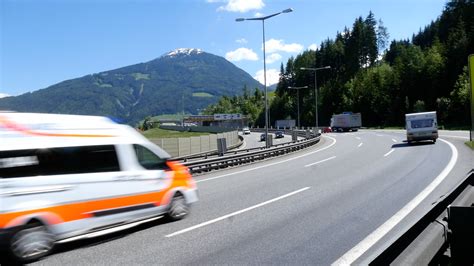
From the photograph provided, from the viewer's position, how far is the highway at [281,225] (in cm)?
671

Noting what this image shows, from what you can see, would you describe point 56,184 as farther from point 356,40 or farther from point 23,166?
point 356,40

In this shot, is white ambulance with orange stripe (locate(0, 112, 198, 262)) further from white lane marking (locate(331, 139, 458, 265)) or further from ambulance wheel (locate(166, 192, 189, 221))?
white lane marking (locate(331, 139, 458, 265))

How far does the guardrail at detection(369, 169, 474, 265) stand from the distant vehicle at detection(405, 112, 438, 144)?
86.9 feet

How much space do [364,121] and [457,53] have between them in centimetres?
2952

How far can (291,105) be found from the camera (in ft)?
487

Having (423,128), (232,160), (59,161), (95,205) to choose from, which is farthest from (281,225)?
(423,128)

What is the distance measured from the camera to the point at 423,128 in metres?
31.0

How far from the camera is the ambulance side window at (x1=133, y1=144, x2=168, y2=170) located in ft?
29.4

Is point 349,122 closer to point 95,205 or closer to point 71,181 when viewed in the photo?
point 95,205

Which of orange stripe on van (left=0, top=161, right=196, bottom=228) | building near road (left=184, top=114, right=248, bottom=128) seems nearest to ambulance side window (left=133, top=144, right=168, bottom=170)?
orange stripe on van (left=0, top=161, right=196, bottom=228)

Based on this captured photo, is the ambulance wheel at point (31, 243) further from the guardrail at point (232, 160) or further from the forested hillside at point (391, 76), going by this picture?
the forested hillside at point (391, 76)

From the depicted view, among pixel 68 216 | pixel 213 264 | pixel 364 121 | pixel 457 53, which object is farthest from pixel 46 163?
pixel 364 121

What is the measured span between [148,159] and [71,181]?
79.7 inches

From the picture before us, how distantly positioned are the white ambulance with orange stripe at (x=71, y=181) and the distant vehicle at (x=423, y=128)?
83.0 ft
